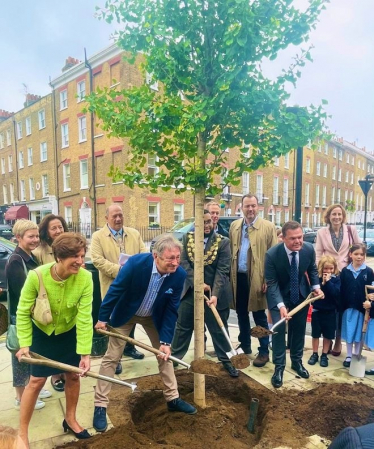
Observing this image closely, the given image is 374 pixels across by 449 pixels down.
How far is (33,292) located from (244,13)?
2.72 m

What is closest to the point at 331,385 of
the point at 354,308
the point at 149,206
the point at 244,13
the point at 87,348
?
the point at 354,308

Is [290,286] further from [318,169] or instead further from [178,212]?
[318,169]

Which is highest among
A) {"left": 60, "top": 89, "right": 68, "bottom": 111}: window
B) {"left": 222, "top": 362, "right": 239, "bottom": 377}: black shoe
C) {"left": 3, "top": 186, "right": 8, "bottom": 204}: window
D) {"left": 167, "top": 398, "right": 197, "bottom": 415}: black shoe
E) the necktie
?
{"left": 60, "top": 89, "right": 68, "bottom": 111}: window

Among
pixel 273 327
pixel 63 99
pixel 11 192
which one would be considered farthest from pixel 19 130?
pixel 273 327

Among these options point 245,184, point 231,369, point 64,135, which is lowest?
point 231,369

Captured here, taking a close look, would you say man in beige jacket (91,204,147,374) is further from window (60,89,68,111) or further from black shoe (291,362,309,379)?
window (60,89,68,111)

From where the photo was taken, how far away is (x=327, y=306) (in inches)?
182

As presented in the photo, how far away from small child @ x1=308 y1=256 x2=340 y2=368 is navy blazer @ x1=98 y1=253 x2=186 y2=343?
7.83 ft

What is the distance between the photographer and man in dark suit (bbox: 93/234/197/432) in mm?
2969

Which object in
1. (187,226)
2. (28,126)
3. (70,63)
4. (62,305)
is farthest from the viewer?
(28,126)

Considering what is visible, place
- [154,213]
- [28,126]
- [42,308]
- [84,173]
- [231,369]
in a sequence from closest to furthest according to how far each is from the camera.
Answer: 1. [42,308]
2. [231,369]
3. [154,213]
4. [84,173]
5. [28,126]

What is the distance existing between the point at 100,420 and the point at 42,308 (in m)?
1.21

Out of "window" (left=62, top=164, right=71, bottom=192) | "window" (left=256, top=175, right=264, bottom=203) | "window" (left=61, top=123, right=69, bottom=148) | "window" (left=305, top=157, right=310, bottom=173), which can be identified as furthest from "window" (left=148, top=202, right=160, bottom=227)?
"window" (left=305, top=157, right=310, bottom=173)

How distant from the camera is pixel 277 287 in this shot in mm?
4148
